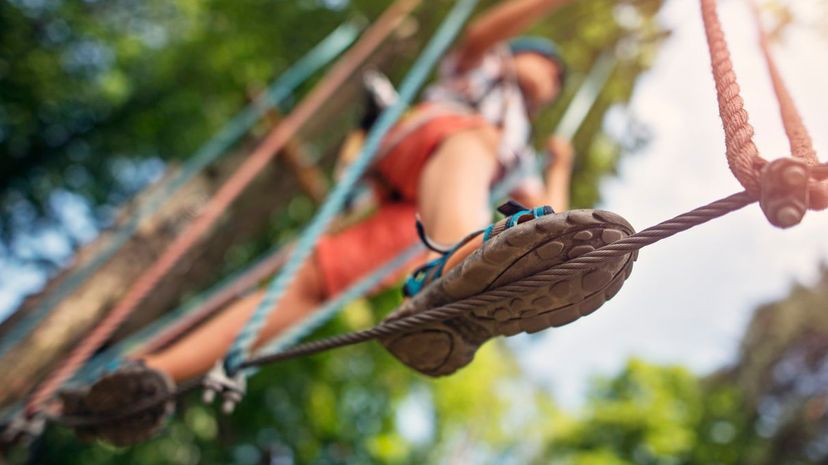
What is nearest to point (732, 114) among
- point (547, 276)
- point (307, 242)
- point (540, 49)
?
point (547, 276)

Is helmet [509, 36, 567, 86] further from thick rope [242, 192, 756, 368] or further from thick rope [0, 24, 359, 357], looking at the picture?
thick rope [242, 192, 756, 368]

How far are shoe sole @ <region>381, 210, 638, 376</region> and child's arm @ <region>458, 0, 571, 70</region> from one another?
135cm

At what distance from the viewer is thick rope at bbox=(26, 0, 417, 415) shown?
1.87 m

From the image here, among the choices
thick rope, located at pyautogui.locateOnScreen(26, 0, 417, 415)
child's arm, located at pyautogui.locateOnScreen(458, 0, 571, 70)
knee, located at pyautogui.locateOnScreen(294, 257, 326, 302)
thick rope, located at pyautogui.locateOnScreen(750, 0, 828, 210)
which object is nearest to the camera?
thick rope, located at pyautogui.locateOnScreen(750, 0, 828, 210)

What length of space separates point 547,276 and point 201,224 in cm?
151

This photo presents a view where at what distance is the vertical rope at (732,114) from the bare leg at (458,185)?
0.69 m

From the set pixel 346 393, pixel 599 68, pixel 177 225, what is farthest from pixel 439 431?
pixel 177 225

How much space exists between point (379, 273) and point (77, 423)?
89 cm

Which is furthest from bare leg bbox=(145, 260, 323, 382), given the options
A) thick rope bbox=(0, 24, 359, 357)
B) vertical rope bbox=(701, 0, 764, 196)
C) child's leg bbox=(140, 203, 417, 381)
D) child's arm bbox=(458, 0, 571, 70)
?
vertical rope bbox=(701, 0, 764, 196)

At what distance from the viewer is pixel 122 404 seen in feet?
5.42

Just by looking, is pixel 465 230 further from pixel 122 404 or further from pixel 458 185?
pixel 122 404

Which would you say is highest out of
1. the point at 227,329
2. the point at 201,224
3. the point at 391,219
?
the point at 201,224

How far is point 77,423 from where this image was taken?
66.4 inches

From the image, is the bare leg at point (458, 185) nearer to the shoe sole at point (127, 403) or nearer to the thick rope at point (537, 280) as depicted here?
the thick rope at point (537, 280)
